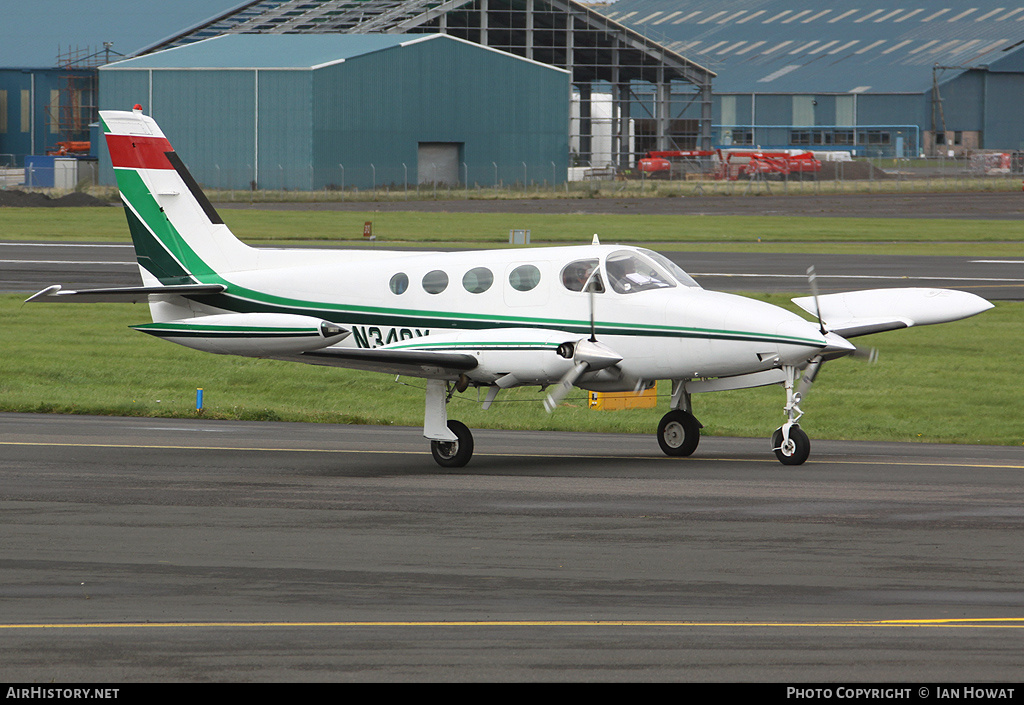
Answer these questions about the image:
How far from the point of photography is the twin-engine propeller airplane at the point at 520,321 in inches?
627

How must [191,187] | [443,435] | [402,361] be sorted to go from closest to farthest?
[402,361] → [443,435] → [191,187]

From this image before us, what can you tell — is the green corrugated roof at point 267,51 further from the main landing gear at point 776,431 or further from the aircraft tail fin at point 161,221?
the main landing gear at point 776,431

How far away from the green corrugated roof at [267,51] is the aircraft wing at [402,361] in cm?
6112

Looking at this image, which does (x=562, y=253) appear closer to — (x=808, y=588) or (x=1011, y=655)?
(x=808, y=588)

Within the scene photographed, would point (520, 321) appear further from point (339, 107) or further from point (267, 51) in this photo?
point (267, 51)

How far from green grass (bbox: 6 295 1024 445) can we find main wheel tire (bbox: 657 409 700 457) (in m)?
3.80

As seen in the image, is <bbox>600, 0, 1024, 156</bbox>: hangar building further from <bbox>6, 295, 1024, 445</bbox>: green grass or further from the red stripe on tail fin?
the red stripe on tail fin

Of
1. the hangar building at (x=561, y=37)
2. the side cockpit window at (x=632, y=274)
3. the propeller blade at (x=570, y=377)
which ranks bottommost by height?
the propeller blade at (x=570, y=377)

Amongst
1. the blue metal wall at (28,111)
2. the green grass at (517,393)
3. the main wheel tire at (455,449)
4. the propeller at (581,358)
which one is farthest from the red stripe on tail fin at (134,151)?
the blue metal wall at (28,111)

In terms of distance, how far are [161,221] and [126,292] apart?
1.77 metres

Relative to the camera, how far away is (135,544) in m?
12.0

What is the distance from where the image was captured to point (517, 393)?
24.7 meters

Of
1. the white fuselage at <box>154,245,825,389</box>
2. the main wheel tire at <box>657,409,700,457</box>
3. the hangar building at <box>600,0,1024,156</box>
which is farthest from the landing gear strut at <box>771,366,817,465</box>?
the hangar building at <box>600,0,1024,156</box>

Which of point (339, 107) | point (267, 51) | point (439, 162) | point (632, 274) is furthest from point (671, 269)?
point (439, 162)
